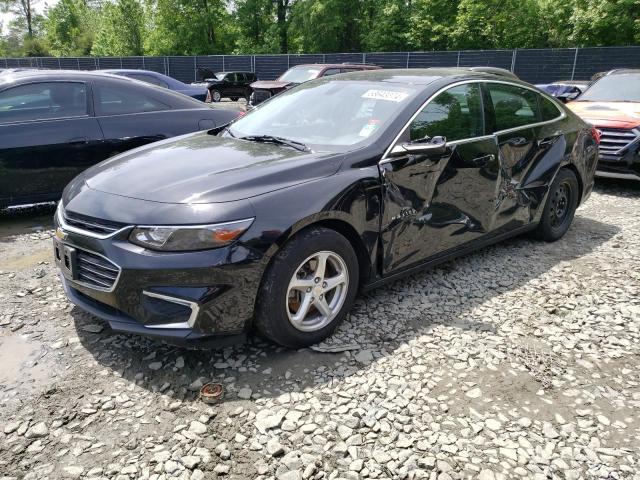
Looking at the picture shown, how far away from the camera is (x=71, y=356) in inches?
120

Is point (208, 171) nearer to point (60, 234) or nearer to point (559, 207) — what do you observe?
point (60, 234)

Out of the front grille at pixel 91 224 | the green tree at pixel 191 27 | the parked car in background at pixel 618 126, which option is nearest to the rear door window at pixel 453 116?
the front grille at pixel 91 224

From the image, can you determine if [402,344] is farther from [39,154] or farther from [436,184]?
[39,154]

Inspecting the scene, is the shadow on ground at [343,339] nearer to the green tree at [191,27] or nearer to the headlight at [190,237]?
the headlight at [190,237]

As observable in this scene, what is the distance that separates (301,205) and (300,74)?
41.0 feet

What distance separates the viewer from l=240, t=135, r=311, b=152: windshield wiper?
3.40 metres

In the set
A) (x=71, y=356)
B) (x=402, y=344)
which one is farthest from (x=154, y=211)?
(x=402, y=344)

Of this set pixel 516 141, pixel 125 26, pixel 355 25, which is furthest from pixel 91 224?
pixel 125 26

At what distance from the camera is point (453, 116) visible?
3879mm

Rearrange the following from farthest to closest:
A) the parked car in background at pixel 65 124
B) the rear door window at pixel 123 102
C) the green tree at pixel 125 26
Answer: the green tree at pixel 125 26 < the rear door window at pixel 123 102 < the parked car in background at pixel 65 124

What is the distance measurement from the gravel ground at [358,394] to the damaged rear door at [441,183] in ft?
1.49

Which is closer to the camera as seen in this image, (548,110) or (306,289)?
(306,289)

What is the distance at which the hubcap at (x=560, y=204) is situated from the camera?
5.05m

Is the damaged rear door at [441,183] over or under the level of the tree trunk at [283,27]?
under
